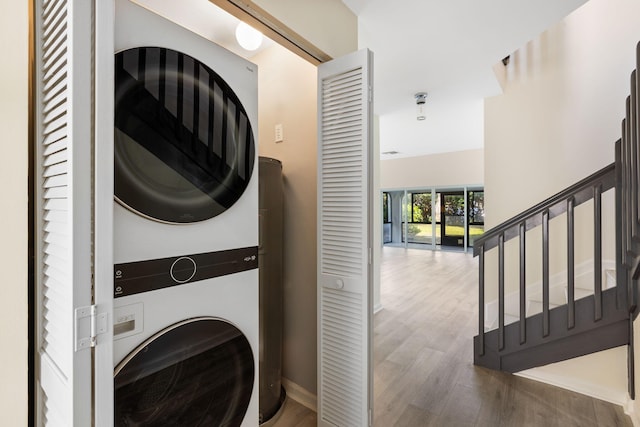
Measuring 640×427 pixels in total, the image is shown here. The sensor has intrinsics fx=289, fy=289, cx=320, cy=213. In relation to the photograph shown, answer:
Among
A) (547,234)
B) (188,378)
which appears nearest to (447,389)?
(547,234)

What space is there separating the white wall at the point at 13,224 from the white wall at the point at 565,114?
9.87ft

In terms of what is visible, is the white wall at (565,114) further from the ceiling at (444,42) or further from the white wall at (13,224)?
the white wall at (13,224)

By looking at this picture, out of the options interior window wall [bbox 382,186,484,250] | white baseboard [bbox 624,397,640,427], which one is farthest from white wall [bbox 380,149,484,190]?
white baseboard [bbox 624,397,640,427]

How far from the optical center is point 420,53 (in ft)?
7.48

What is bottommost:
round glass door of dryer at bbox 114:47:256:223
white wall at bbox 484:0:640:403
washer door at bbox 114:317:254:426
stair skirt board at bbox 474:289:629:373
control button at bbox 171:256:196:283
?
stair skirt board at bbox 474:289:629:373

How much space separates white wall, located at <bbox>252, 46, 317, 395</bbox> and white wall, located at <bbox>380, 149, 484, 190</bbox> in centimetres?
637

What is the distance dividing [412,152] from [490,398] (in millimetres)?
6107

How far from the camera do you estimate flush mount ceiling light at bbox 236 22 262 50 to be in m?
1.70

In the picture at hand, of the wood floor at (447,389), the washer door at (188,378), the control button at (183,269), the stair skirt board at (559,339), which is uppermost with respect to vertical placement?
the control button at (183,269)

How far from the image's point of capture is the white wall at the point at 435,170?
7.07m

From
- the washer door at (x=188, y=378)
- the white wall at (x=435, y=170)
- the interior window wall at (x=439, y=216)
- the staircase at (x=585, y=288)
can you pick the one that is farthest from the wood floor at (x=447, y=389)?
the interior window wall at (x=439, y=216)

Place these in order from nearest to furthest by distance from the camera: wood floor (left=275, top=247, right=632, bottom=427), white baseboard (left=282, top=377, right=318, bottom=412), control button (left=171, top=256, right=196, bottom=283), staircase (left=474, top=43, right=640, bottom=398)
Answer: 1. control button (left=171, top=256, right=196, bottom=283)
2. staircase (left=474, top=43, right=640, bottom=398)
3. wood floor (left=275, top=247, right=632, bottom=427)
4. white baseboard (left=282, top=377, right=318, bottom=412)

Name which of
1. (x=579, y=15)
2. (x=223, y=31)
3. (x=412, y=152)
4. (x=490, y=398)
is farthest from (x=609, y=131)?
(x=412, y=152)

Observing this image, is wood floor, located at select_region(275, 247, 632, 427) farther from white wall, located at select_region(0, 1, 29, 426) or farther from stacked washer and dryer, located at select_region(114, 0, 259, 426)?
white wall, located at select_region(0, 1, 29, 426)
